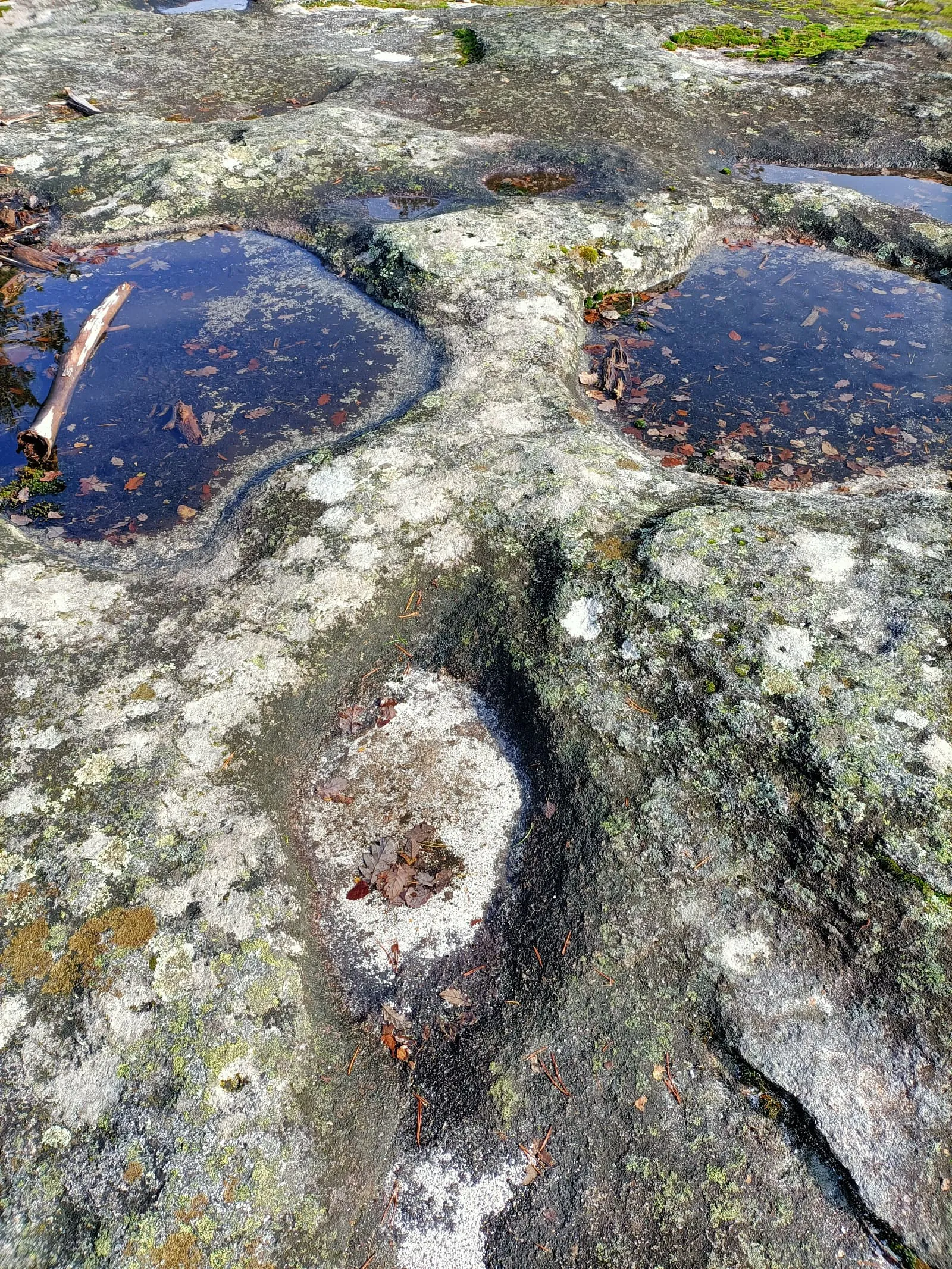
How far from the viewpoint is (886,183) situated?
10094mm

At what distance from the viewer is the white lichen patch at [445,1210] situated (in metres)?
2.52

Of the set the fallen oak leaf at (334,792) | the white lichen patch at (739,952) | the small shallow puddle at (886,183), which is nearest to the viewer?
the white lichen patch at (739,952)

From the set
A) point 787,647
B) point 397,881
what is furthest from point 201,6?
point 397,881

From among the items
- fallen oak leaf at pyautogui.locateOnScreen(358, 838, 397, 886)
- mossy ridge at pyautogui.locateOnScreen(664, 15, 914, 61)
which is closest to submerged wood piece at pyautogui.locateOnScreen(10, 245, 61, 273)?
fallen oak leaf at pyautogui.locateOnScreen(358, 838, 397, 886)

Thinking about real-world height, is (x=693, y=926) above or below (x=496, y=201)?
below

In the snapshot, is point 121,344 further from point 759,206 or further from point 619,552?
point 759,206

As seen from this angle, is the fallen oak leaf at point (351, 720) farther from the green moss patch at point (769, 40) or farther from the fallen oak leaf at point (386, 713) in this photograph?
the green moss patch at point (769, 40)

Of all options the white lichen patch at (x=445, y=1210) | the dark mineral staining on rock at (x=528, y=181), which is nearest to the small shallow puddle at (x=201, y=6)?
the dark mineral staining on rock at (x=528, y=181)

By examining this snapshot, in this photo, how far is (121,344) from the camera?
6.92 meters

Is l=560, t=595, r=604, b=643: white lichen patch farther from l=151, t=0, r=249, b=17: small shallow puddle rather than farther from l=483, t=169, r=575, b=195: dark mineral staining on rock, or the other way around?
l=151, t=0, r=249, b=17: small shallow puddle

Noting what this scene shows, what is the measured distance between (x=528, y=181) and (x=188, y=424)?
240 inches

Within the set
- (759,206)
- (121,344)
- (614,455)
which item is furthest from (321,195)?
(614,455)

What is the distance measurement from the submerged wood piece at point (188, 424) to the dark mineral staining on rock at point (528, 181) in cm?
531

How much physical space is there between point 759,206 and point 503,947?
898 cm
